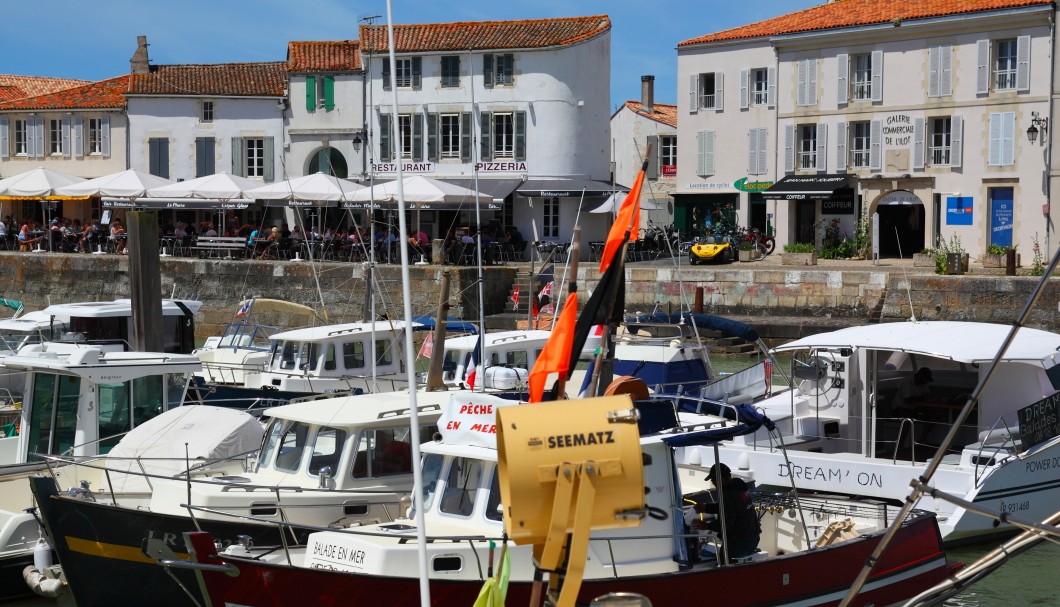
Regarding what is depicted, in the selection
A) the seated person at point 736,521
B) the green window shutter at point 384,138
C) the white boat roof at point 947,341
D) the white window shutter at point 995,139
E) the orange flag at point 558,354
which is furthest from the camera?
the green window shutter at point 384,138

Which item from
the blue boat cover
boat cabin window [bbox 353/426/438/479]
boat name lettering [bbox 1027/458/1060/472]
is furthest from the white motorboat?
boat cabin window [bbox 353/426/438/479]

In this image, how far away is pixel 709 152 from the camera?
42.4m

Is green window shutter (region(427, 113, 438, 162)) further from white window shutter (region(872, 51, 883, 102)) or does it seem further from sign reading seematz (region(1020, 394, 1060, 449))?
sign reading seematz (region(1020, 394, 1060, 449))

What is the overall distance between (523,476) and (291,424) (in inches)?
253

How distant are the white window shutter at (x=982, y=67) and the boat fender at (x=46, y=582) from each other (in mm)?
31126

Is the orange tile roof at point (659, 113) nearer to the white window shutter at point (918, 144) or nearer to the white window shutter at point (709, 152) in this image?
the white window shutter at point (709, 152)

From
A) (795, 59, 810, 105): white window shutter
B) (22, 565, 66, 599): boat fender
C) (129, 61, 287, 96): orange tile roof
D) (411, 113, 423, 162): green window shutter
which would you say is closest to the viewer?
(22, 565, 66, 599): boat fender

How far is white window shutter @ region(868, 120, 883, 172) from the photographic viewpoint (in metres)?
38.3

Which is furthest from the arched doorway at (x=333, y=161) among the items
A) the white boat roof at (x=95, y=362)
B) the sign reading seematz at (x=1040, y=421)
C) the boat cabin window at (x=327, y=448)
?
the boat cabin window at (x=327, y=448)

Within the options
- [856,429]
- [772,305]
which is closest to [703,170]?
[772,305]

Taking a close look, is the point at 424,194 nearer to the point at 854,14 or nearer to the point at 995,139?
the point at 854,14

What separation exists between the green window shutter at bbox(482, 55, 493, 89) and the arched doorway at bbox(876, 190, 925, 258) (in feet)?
44.0

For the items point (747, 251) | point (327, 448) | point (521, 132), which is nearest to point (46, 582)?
point (327, 448)

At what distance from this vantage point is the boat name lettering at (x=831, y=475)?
1468cm
